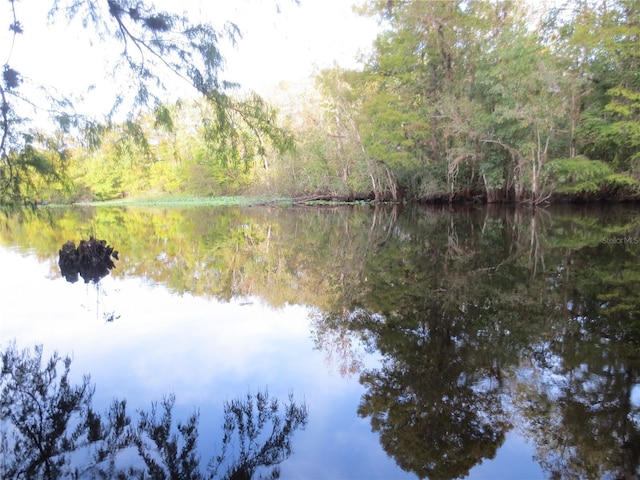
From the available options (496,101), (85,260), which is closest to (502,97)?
(496,101)

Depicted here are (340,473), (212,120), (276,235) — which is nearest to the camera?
(340,473)

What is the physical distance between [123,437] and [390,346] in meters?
2.43

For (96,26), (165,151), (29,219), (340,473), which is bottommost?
(340,473)

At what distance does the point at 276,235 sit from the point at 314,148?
1658 centimetres

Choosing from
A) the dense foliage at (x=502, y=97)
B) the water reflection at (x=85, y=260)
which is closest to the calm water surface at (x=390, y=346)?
the water reflection at (x=85, y=260)

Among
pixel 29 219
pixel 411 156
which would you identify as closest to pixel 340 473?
pixel 29 219

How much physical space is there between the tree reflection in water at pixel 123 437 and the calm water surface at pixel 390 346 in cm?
11

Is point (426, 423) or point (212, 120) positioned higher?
point (212, 120)

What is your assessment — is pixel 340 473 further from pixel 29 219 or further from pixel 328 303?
pixel 29 219

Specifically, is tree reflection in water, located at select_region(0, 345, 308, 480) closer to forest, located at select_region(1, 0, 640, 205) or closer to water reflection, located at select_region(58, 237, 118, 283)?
water reflection, located at select_region(58, 237, 118, 283)

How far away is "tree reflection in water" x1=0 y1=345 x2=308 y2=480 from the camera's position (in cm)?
239

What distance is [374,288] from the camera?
626cm

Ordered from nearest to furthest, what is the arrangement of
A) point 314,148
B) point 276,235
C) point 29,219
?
1. point 29,219
2. point 276,235
3. point 314,148

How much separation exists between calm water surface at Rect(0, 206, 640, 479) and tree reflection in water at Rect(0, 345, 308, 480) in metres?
0.11
